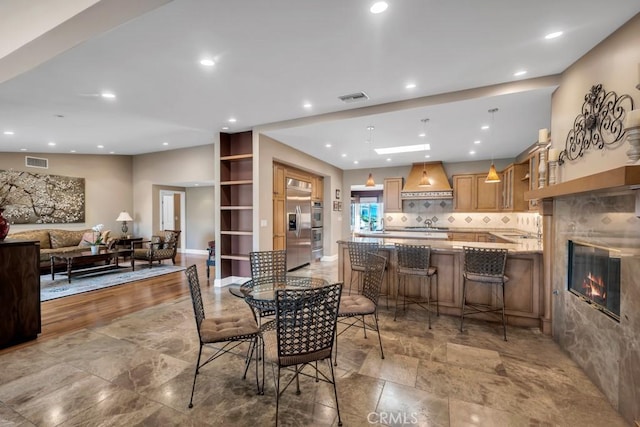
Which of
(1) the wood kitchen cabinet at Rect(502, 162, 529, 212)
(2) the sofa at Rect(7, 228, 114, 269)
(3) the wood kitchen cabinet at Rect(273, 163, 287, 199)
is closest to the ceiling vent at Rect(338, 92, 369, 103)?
(3) the wood kitchen cabinet at Rect(273, 163, 287, 199)

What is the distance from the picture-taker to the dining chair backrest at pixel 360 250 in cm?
387

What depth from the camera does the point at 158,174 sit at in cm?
747

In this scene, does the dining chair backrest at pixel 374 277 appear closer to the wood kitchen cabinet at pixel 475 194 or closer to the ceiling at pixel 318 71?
the ceiling at pixel 318 71

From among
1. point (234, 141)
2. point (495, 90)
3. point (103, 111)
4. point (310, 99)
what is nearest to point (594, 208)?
point (495, 90)

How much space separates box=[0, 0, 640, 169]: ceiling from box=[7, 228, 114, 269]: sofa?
6.71 ft

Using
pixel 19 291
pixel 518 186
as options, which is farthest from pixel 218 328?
pixel 518 186

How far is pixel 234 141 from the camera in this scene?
534 cm

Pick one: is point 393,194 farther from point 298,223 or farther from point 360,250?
point 360,250

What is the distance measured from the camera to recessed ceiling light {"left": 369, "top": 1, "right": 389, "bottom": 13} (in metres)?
1.93

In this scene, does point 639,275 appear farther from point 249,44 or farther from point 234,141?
point 234,141

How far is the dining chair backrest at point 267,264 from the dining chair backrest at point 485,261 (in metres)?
2.18

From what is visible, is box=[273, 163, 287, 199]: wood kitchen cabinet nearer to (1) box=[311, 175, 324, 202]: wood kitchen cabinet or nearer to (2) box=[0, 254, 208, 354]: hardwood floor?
(1) box=[311, 175, 324, 202]: wood kitchen cabinet

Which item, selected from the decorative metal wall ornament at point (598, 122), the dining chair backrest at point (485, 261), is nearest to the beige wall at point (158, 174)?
the dining chair backrest at point (485, 261)

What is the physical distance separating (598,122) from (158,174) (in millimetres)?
8428
